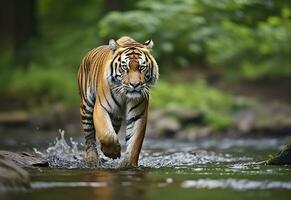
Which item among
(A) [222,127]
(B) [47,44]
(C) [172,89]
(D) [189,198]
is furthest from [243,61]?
(D) [189,198]

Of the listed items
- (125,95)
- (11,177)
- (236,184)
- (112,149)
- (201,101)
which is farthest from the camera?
(201,101)

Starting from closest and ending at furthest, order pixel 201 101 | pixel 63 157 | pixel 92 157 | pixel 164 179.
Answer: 1. pixel 164 179
2. pixel 92 157
3. pixel 63 157
4. pixel 201 101

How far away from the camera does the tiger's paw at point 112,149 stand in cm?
1052

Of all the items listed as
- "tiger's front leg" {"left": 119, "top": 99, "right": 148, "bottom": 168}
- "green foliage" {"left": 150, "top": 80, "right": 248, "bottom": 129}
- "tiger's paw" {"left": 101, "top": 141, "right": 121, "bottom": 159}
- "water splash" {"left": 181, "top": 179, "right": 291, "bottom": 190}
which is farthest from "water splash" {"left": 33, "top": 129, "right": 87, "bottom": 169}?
"green foliage" {"left": 150, "top": 80, "right": 248, "bottom": 129}

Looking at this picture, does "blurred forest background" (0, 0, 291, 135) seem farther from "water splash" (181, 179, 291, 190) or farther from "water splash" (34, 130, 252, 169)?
"water splash" (181, 179, 291, 190)

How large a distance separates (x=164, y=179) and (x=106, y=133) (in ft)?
5.91

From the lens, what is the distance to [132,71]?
10.4 m

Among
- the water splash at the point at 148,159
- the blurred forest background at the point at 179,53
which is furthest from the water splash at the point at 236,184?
the blurred forest background at the point at 179,53

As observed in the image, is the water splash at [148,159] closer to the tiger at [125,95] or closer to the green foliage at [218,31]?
the tiger at [125,95]

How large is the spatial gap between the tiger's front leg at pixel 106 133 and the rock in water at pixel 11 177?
2381 mm

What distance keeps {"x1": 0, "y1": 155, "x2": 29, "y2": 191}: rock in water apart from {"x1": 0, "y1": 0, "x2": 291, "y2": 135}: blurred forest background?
915 centimetres

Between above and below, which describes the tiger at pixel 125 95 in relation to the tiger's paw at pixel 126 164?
above

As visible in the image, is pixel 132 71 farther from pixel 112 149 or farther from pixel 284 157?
pixel 284 157

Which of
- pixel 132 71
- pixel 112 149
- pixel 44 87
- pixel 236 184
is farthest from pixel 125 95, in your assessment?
pixel 44 87
